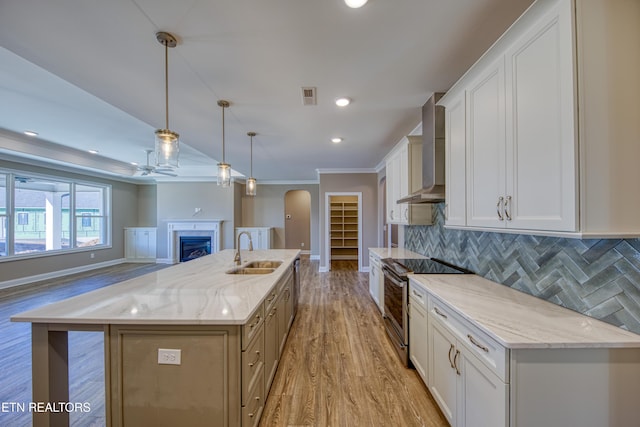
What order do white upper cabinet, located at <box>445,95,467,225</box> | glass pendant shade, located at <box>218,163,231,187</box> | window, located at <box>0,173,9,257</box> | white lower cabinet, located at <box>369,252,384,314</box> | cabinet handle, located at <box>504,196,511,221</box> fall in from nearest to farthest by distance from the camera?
cabinet handle, located at <box>504,196,511,221</box>
white upper cabinet, located at <box>445,95,467,225</box>
glass pendant shade, located at <box>218,163,231,187</box>
white lower cabinet, located at <box>369,252,384,314</box>
window, located at <box>0,173,9,257</box>

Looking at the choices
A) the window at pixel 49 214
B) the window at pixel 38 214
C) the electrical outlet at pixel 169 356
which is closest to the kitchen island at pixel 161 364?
the electrical outlet at pixel 169 356

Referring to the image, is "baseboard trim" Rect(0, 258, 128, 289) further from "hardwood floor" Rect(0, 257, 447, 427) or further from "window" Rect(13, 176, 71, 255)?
"hardwood floor" Rect(0, 257, 447, 427)

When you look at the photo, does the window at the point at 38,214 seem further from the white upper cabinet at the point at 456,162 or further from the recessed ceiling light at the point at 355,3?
the white upper cabinet at the point at 456,162

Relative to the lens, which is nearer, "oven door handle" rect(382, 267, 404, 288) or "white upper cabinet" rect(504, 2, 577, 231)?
"white upper cabinet" rect(504, 2, 577, 231)

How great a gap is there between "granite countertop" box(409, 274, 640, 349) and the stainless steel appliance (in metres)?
0.51

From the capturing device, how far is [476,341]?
1352 millimetres

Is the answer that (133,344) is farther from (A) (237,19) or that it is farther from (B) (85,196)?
(B) (85,196)

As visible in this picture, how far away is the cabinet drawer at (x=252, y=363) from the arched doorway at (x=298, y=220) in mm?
7916

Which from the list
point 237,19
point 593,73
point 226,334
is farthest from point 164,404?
point 593,73

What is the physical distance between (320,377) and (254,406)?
862mm

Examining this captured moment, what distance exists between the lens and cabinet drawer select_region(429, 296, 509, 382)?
1167 mm

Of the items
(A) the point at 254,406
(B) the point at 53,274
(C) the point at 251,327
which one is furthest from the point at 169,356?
(B) the point at 53,274

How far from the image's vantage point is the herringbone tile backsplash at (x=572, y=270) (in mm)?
1233

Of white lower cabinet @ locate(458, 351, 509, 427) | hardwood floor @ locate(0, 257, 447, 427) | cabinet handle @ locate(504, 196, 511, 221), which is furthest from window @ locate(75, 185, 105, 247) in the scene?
cabinet handle @ locate(504, 196, 511, 221)
